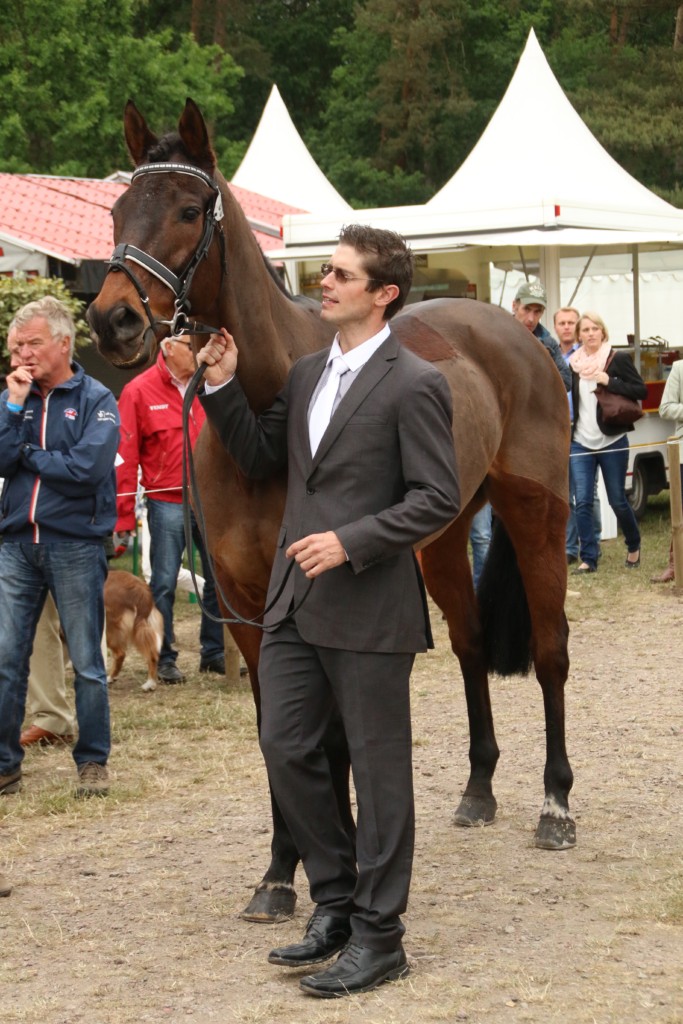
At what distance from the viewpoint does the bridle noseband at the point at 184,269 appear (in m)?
3.56

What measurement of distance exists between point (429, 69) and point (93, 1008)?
4179 cm

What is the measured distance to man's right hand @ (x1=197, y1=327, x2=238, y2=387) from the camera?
3717 millimetres

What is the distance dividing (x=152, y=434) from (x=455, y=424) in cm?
365

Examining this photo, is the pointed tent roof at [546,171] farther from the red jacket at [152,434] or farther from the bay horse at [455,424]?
the bay horse at [455,424]

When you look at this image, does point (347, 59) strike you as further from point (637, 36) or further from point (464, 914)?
point (464, 914)

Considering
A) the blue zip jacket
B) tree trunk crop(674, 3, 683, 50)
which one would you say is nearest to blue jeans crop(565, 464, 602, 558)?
the blue zip jacket

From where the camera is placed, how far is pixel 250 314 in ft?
13.1

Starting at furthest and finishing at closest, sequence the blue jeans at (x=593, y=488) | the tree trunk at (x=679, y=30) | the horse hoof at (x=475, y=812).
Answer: the tree trunk at (x=679, y=30) → the blue jeans at (x=593, y=488) → the horse hoof at (x=475, y=812)

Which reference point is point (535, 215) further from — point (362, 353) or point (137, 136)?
point (362, 353)

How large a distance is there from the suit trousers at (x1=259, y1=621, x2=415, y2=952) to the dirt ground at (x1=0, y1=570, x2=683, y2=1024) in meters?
0.30

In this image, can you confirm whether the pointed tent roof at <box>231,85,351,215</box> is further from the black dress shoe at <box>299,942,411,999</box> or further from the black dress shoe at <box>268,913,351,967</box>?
the black dress shoe at <box>299,942,411,999</box>

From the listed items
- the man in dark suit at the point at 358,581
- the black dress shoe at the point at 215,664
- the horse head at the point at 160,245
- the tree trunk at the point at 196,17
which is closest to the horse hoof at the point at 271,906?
the man in dark suit at the point at 358,581

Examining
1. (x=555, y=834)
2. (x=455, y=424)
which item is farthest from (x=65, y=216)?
(x=555, y=834)

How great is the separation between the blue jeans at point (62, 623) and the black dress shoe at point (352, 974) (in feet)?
8.40
